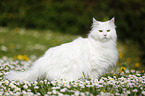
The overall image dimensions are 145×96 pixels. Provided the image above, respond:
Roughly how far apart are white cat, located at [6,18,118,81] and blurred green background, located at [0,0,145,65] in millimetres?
8109

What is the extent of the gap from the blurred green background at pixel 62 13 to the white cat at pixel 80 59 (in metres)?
8.11

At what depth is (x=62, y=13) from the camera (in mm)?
14078

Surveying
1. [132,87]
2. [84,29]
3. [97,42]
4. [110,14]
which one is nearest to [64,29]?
[84,29]

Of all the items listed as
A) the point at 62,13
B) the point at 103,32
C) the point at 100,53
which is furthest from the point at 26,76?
the point at 62,13

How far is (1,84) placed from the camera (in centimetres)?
366

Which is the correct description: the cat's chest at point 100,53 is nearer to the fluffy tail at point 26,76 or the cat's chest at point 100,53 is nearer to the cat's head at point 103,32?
the cat's head at point 103,32

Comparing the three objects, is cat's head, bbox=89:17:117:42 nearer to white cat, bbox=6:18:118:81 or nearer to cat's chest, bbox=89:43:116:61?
white cat, bbox=6:18:118:81

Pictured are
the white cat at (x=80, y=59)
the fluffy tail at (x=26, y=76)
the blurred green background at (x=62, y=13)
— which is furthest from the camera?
the blurred green background at (x=62, y=13)

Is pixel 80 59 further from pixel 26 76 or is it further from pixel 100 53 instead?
pixel 26 76

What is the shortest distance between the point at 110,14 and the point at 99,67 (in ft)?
30.2

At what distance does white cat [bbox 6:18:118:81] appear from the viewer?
3.84m

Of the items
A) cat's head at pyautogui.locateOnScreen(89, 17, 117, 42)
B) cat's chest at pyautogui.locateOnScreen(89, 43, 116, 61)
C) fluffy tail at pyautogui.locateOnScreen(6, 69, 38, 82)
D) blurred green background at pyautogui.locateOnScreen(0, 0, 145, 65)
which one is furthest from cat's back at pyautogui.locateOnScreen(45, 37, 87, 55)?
blurred green background at pyautogui.locateOnScreen(0, 0, 145, 65)

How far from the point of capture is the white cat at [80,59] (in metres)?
3.84

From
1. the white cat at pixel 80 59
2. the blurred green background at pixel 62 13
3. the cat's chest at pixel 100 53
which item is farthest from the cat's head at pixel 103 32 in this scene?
the blurred green background at pixel 62 13
